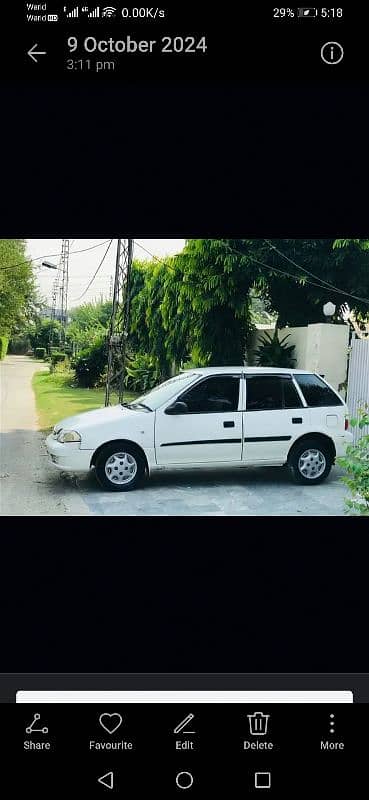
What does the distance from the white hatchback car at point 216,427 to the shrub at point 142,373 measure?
43 mm

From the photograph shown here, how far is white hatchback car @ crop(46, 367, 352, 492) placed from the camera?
330 cm

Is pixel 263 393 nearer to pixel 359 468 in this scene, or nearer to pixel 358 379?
pixel 358 379
